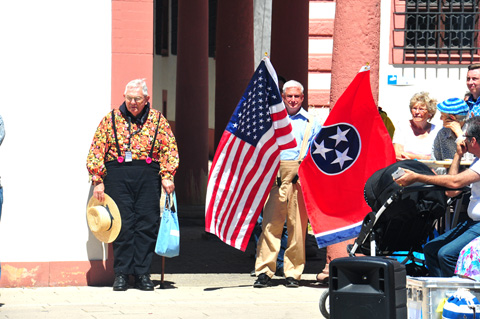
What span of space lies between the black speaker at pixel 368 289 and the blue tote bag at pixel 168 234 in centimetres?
323

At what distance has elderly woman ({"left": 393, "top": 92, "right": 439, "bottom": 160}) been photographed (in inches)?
394

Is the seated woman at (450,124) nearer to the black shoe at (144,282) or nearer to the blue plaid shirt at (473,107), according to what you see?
the blue plaid shirt at (473,107)

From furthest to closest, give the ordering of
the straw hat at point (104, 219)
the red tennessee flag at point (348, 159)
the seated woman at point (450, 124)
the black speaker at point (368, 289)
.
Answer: the straw hat at point (104, 219) < the red tennessee flag at point (348, 159) < the seated woman at point (450, 124) < the black speaker at point (368, 289)

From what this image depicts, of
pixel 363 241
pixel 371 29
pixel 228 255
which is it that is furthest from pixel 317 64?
pixel 363 241

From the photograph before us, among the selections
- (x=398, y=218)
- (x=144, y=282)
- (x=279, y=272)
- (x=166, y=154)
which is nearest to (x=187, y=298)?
(x=144, y=282)

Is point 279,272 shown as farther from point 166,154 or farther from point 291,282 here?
point 166,154

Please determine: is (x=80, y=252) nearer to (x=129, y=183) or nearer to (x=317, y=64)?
(x=129, y=183)

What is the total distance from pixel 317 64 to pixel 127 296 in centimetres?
865

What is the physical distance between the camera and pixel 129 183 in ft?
33.2

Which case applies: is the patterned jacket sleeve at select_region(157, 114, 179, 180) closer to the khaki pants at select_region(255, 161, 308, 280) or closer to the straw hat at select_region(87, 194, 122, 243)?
the straw hat at select_region(87, 194, 122, 243)

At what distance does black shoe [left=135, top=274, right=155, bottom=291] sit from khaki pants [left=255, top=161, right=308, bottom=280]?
1039 millimetres

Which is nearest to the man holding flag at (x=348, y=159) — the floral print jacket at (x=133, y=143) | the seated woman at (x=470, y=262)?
the floral print jacket at (x=133, y=143)

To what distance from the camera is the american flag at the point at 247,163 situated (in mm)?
10375

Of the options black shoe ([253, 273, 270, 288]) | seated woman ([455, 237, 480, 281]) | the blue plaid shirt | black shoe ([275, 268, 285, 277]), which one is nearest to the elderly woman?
the blue plaid shirt
